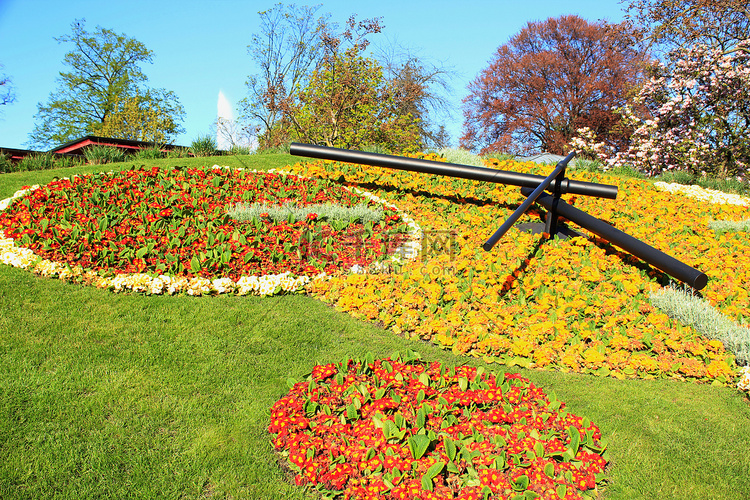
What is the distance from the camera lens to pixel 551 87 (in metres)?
28.8

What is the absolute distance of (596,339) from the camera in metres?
4.08

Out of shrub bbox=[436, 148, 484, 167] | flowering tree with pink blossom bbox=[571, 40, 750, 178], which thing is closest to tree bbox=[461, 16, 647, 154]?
flowering tree with pink blossom bbox=[571, 40, 750, 178]

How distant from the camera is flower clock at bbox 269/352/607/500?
249 cm

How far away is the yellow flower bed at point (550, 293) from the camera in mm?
3924

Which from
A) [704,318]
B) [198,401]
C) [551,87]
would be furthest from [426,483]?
[551,87]

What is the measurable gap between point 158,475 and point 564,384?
2.83 m

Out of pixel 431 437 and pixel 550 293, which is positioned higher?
pixel 550 293

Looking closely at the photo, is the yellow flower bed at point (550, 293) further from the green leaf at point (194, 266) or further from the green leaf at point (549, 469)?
the green leaf at point (549, 469)

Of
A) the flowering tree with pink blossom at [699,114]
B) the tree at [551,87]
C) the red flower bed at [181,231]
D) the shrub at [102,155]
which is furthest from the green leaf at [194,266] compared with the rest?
the tree at [551,87]

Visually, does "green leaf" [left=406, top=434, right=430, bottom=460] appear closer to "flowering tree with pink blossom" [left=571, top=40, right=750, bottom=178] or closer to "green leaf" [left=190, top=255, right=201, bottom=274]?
"green leaf" [left=190, top=255, right=201, bottom=274]

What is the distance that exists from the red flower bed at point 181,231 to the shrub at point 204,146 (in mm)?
3778

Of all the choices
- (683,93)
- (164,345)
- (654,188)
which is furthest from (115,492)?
(683,93)

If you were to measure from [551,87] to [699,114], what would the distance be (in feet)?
43.9

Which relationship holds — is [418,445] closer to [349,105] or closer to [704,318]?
[704,318]
